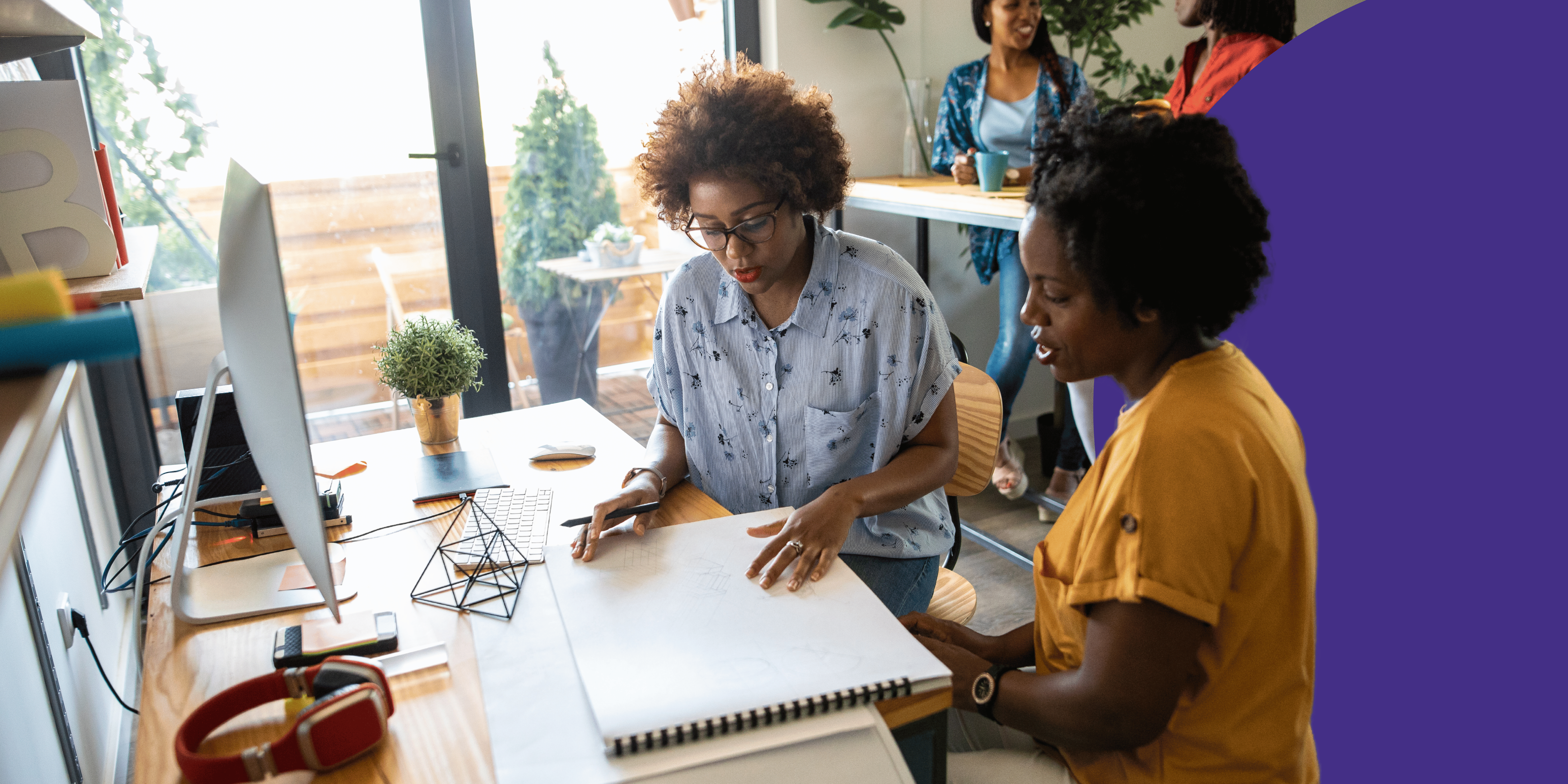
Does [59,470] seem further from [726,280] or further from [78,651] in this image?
[726,280]

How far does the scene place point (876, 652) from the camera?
3.05 ft

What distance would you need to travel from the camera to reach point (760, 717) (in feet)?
A: 2.75

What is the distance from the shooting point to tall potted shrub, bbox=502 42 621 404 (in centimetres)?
304

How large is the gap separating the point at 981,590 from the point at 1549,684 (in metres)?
1.57

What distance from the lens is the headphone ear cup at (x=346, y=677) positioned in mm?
896

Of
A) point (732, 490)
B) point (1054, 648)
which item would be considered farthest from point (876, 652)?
point (732, 490)

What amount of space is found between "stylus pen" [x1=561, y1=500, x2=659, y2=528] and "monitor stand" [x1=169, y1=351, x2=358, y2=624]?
0.27 metres

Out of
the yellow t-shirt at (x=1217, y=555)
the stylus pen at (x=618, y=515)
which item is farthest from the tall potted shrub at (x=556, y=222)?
the yellow t-shirt at (x=1217, y=555)

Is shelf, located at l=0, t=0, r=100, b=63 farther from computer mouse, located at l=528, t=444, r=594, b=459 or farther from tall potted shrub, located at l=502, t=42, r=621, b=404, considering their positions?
tall potted shrub, located at l=502, t=42, r=621, b=404

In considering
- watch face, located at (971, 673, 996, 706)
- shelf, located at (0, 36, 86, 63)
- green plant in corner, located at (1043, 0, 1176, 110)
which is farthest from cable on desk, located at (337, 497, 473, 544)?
green plant in corner, located at (1043, 0, 1176, 110)

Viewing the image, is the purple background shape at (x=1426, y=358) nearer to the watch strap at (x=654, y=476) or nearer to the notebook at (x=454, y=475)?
the watch strap at (x=654, y=476)

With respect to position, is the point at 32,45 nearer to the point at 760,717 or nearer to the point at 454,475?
the point at 454,475

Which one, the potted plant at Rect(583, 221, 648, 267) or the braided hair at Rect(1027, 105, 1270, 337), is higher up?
the braided hair at Rect(1027, 105, 1270, 337)

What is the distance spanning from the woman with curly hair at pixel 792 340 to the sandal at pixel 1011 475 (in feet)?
5.49
